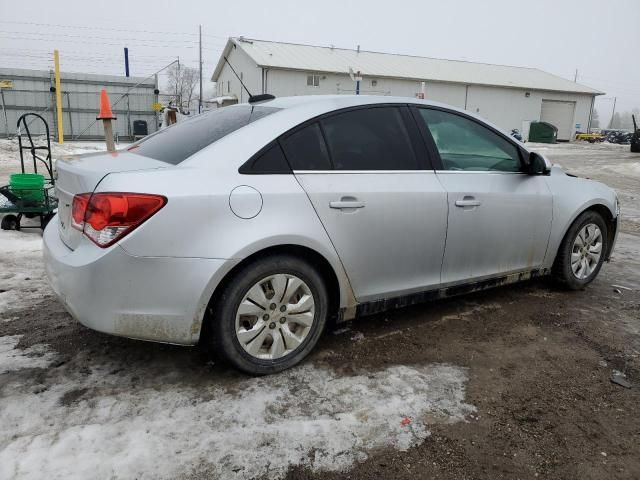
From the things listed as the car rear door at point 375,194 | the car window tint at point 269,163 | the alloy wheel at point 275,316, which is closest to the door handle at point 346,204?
the car rear door at point 375,194

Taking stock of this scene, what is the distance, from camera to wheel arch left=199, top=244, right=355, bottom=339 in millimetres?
2738

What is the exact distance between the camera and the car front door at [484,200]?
3570mm

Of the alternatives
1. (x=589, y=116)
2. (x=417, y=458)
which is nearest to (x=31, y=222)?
(x=417, y=458)

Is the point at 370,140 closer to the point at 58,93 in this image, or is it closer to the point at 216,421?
the point at 216,421

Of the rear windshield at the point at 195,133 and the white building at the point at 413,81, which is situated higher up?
the white building at the point at 413,81

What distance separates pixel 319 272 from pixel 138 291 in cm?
103

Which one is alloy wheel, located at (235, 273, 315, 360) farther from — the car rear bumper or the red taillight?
the red taillight

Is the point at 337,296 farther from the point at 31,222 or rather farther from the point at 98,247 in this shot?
the point at 31,222

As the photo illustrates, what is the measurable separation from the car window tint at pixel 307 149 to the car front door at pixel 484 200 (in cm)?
85

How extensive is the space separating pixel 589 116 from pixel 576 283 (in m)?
48.9

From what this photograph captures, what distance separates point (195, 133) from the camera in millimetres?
3205

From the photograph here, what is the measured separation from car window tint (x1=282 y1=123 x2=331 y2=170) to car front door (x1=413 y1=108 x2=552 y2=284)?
85 cm

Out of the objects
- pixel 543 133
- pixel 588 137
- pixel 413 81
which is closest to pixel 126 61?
pixel 413 81

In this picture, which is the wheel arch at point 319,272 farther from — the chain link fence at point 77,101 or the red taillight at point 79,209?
the chain link fence at point 77,101
